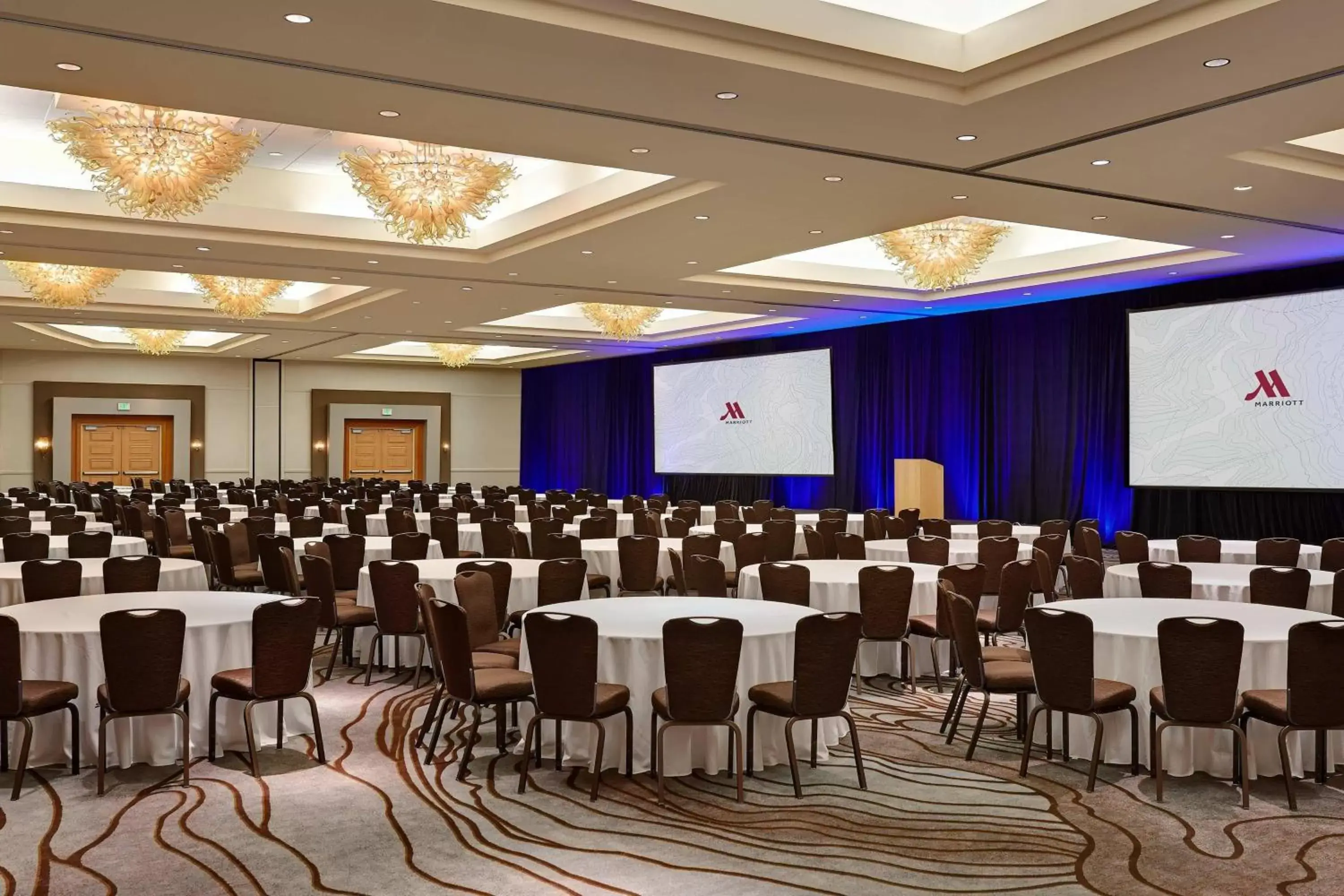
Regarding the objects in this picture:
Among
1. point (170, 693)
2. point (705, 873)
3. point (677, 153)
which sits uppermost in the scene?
point (677, 153)

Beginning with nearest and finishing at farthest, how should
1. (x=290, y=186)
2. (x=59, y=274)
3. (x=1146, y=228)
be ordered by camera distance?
(x=1146, y=228)
(x=290, y=186)
(x=59, y=274)

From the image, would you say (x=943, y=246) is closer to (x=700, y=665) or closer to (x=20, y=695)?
(x=700, y=665)

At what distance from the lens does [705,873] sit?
180 inches

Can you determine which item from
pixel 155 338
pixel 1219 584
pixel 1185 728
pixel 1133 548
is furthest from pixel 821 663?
pixel 155 338

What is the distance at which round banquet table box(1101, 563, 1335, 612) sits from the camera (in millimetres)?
8523

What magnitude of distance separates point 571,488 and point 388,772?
22939 millimetres

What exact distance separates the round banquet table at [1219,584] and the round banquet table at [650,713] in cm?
358

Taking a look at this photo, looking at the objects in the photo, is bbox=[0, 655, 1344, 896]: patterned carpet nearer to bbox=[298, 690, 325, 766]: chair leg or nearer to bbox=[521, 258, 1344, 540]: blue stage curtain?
bbox=[298, 690, 325, 766]: chair leg

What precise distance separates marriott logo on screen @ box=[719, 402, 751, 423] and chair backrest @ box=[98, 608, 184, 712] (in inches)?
641

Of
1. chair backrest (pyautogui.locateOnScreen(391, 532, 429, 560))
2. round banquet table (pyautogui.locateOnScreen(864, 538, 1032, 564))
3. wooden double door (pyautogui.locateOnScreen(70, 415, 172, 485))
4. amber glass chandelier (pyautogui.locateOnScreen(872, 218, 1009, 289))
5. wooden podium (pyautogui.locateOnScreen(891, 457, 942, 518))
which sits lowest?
round banquet table (pyautogui.locateOnScreen(864, 538, 1032, 564))

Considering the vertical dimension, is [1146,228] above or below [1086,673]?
above

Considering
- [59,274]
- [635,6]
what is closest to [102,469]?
[59,274]

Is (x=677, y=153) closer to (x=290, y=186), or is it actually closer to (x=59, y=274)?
(x=290, y=186)

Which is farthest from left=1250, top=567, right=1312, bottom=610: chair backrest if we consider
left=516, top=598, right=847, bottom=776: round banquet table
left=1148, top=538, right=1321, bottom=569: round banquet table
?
left=516, top=598, right=847, bottom=776: round banquet table
